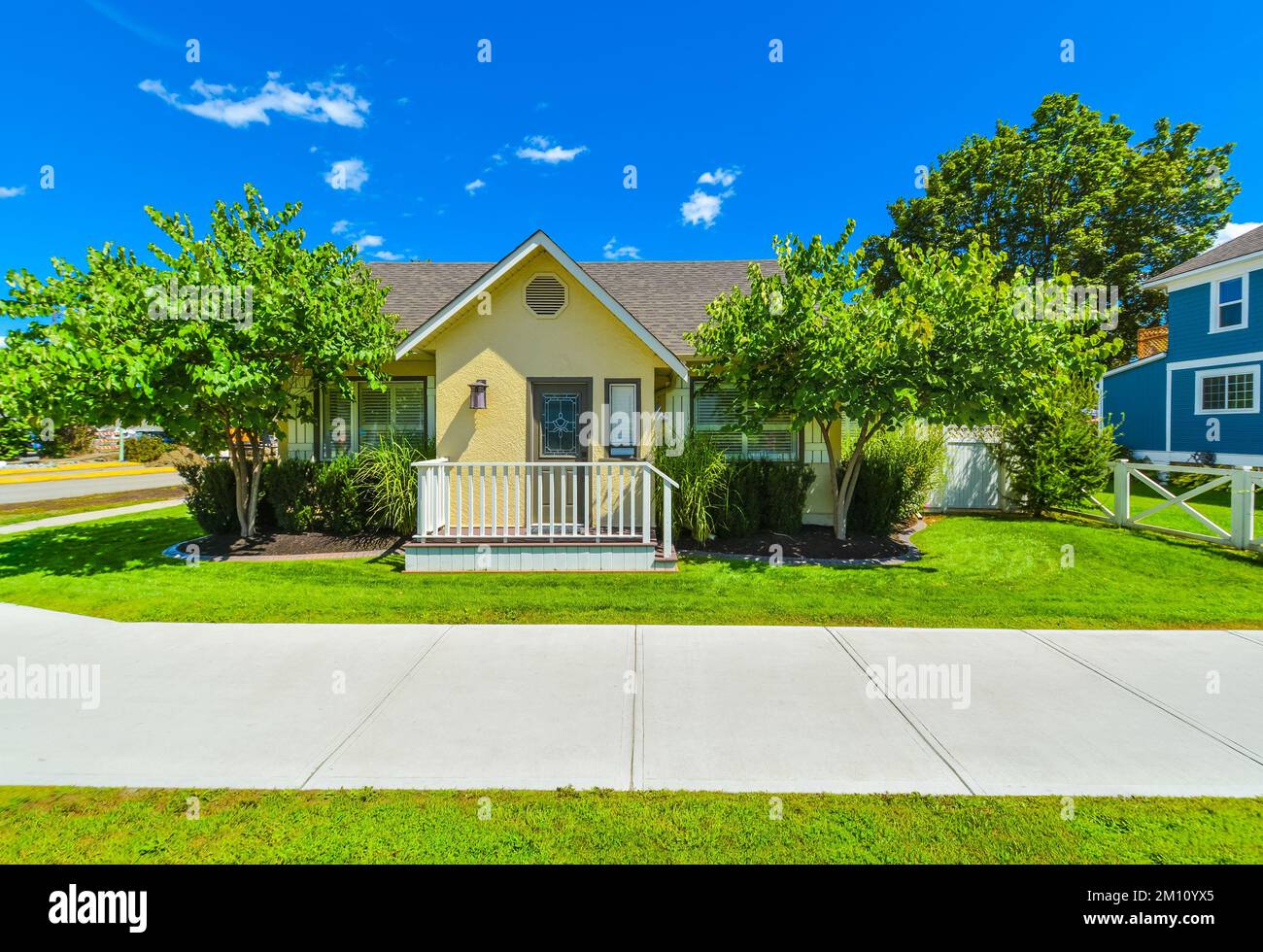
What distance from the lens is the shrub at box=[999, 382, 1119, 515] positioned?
10625mm

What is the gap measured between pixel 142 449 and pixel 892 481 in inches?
1355

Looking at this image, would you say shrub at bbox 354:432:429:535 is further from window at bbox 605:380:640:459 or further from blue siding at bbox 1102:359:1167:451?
blue siding at bbox 1102:359:1167:451

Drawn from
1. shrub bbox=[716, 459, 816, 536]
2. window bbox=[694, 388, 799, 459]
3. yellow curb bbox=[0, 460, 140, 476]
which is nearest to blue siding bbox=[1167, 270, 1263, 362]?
window bbox=[694, 388, 799, 459]

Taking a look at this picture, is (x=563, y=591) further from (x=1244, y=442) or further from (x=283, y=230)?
(x=1244, y=442)

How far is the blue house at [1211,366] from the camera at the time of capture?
54.0 feet

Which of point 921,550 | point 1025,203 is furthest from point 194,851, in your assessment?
point 1025,203

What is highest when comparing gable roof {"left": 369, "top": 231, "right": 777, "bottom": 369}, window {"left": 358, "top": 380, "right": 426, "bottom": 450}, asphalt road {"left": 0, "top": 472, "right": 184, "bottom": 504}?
gable roof {"left": 369, "top": 231, "right": 777, "bottom": 369}

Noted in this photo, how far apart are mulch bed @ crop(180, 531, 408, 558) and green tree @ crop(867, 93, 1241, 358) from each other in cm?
2440

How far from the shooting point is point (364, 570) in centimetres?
765

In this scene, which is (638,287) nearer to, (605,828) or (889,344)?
(889,344)

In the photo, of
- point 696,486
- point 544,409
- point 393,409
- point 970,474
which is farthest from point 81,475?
point 970,474

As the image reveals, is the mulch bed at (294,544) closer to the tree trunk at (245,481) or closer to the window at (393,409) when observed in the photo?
the tree trunk at (245,481)
